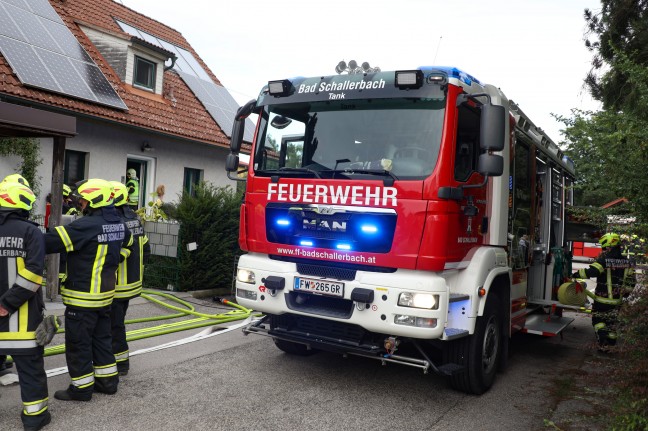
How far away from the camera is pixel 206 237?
9898 mm

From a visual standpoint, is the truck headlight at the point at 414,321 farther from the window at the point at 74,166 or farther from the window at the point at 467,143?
the window at the point at 74,166

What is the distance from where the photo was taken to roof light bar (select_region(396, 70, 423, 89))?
5.10m

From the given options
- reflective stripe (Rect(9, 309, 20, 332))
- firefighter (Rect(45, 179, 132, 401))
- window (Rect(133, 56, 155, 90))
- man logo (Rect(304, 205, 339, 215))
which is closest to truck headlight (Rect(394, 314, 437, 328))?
man logo (Rect(304, 205, 339, 215))

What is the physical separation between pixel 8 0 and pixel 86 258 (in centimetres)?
947

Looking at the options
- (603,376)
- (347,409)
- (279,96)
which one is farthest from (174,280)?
(603,376)

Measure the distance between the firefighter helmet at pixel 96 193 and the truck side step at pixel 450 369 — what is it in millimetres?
3020

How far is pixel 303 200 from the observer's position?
211 inches

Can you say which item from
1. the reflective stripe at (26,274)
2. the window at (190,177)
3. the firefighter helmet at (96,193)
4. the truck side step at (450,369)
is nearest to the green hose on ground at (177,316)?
the firefighter helmet at (96,193)

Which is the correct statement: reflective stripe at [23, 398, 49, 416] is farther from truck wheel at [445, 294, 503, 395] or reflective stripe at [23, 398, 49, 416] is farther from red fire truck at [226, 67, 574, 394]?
truck wheel at [445, 294, 503, 395]

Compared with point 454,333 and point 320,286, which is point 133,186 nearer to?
point 320,286

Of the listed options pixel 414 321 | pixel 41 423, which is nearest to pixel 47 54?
pixel 41 423

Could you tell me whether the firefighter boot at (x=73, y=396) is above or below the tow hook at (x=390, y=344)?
below

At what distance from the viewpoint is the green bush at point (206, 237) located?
995 centimetres

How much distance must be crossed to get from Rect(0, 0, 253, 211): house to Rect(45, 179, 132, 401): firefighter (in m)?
4.02
